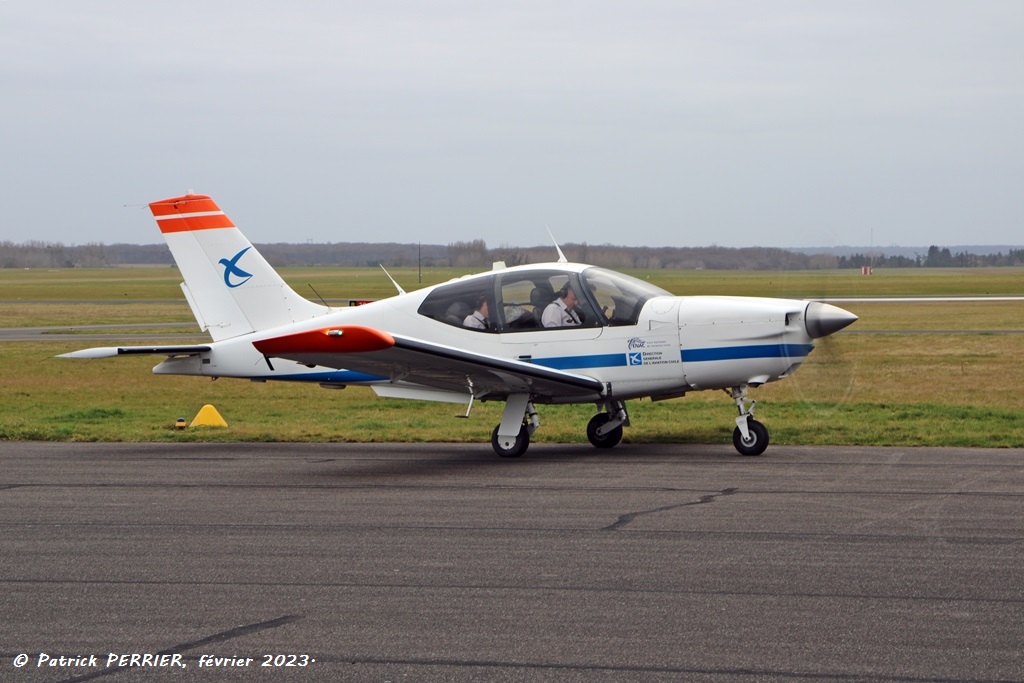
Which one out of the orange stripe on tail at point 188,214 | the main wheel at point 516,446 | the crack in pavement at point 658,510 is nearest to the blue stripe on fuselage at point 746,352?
the main wheel at point 516,446

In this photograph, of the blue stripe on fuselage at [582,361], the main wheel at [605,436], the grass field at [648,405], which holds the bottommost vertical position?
the grass field at [648,405]

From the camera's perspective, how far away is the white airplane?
12352 mm

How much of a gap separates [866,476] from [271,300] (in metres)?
7.49

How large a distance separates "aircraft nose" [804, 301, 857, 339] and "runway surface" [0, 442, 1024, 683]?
136 cm

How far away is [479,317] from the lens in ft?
43.9

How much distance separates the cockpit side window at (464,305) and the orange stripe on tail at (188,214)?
3130 mm

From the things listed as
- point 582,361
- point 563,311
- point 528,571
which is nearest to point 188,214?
point 563,311

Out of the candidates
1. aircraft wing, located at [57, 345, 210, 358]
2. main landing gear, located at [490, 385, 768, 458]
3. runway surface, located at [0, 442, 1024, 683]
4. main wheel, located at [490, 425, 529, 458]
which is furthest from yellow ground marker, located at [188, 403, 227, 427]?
main wheel, located at [490, 425, 529, 458]

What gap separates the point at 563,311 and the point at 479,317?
3.14ft

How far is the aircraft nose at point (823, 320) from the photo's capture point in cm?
1223

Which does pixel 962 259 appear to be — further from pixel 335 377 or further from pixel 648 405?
pixel 335 377

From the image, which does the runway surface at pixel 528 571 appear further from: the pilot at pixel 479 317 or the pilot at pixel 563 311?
the pilot at pixel 479 317

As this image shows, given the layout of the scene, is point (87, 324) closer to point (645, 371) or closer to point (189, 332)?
point (189, 332)

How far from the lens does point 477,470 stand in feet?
39.2
